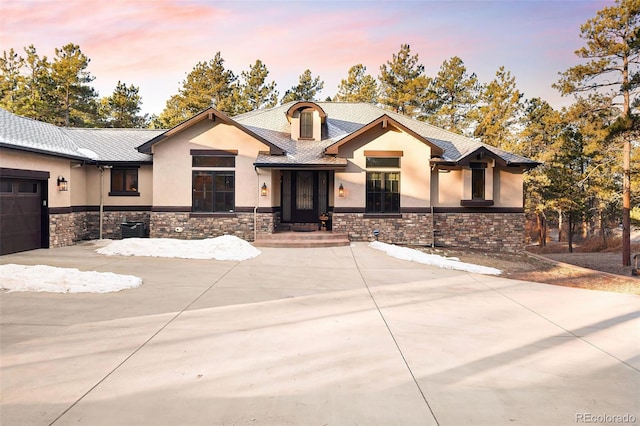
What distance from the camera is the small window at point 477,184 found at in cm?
1575

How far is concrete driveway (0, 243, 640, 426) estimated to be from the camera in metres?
3.24

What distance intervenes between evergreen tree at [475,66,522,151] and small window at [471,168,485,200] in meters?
15.2

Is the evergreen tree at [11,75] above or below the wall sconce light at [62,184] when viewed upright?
above

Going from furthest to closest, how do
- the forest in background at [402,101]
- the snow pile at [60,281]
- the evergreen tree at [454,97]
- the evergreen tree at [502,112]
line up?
the evergreen tree at [454,97] < the evergreen tree at [502,112] < the forest in background at [402,101] < the snow pile at [60,281]

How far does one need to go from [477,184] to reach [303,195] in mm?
7871

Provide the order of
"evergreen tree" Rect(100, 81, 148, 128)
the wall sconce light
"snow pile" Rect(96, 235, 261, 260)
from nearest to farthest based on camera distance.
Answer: "snow pile" Rect(96, 235, 261, 260)
the wall sconce light
"evergreen tree" Rect(100, 81, 148, 128)

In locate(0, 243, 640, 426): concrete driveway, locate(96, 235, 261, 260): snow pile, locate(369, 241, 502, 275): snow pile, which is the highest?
locate(96, 235, 261, 260): snow pile

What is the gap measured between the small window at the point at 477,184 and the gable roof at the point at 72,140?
14.4m

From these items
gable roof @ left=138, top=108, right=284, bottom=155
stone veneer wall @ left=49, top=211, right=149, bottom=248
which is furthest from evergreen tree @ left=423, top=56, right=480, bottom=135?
stone veneer wall @ left=49, top=211, right=149, bottom=248

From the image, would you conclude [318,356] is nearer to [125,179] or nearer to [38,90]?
[125,179]

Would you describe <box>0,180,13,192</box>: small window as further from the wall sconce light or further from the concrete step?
the concrete step

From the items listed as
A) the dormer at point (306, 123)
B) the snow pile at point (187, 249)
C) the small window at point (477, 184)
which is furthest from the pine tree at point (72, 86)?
the small window at point (477, 184)

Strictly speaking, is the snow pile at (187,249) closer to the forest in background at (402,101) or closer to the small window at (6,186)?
the small window at (6,186)

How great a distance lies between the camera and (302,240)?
561 inches
